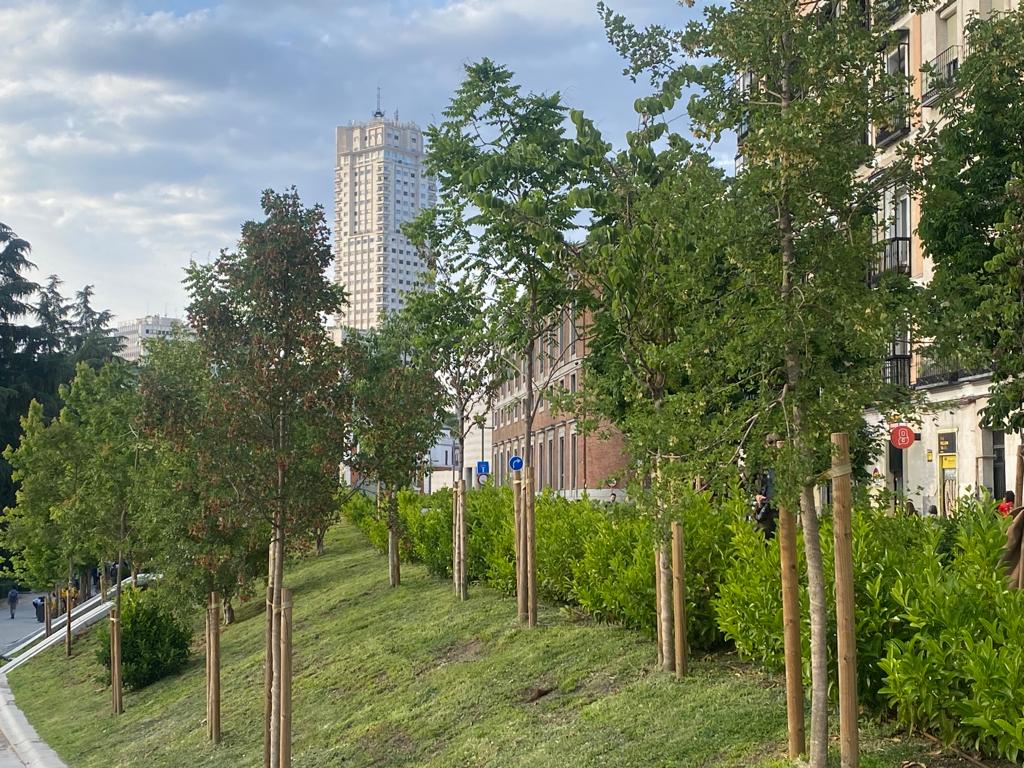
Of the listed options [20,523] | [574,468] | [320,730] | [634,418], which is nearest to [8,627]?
[20,523]

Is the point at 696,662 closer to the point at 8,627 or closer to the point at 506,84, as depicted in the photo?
the point at 506,84

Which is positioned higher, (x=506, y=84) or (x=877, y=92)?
(x=506, y=84)

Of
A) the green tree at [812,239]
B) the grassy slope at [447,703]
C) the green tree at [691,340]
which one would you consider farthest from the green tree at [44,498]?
the green tree at [812,239]

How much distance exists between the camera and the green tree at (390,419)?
14.2 metres

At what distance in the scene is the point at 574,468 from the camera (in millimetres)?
57250

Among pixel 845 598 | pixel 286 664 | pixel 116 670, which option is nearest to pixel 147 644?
pixel 116 670

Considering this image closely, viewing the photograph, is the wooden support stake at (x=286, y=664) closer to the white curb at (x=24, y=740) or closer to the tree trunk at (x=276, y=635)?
the tree trunk at (x=276, y=635)

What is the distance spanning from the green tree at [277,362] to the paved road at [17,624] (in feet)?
91.3

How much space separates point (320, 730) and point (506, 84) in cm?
829

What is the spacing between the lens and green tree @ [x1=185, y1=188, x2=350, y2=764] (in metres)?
13.5

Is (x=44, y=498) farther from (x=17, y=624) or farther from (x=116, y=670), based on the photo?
(x=17, y=624)

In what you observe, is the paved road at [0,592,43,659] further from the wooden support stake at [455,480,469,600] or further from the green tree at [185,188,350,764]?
the green tree at [185,188,350,764]

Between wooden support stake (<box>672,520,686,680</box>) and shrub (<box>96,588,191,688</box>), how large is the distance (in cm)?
1527

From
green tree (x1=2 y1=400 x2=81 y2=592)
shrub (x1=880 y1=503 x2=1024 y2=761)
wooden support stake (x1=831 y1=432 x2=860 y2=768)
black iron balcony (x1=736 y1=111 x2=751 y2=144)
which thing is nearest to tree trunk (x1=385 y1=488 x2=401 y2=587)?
green tree (x1=2 y1=400 x2=81 y2=592)
